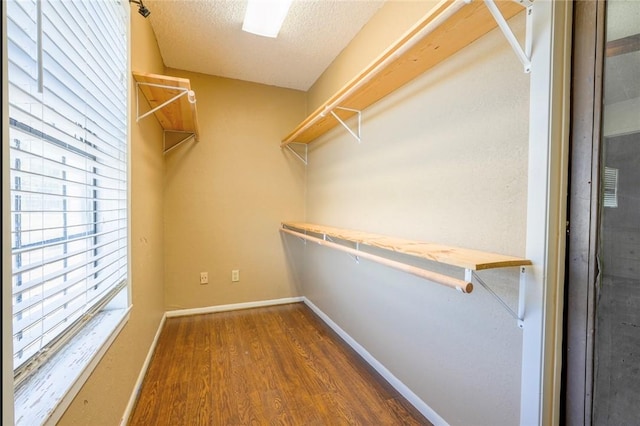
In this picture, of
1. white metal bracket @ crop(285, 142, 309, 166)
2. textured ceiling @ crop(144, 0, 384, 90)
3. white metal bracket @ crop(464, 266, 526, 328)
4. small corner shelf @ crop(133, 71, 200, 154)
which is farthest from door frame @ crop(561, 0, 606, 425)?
white metal bracket @ crop(285, 142, 309, 166)

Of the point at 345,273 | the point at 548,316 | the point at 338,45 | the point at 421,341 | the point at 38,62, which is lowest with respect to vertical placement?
the point at 421,341

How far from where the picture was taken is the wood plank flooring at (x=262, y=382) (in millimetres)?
1479

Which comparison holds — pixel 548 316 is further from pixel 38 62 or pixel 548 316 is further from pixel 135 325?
pixel 135 325

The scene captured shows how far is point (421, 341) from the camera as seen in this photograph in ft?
4.91

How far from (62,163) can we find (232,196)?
211 centimetres

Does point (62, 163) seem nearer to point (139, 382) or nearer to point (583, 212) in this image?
point (139, 382)

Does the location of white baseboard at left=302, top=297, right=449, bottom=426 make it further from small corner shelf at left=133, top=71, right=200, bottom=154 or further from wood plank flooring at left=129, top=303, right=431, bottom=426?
small corner shelf at left=133, top=71, right=200, bottom=154

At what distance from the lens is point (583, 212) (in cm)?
92

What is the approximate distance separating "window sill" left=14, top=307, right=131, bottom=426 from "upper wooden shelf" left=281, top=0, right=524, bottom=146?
1673 millimetres

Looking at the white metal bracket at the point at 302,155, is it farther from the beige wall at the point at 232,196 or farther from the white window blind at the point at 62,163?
the white window blind at the point at 62,163

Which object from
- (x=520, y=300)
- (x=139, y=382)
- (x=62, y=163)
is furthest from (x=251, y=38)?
(x=139, y=382)

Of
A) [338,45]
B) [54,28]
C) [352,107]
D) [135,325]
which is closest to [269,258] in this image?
[135,325]

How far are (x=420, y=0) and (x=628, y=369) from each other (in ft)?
5.90

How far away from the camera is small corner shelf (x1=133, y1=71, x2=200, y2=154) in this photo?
1.61 m
